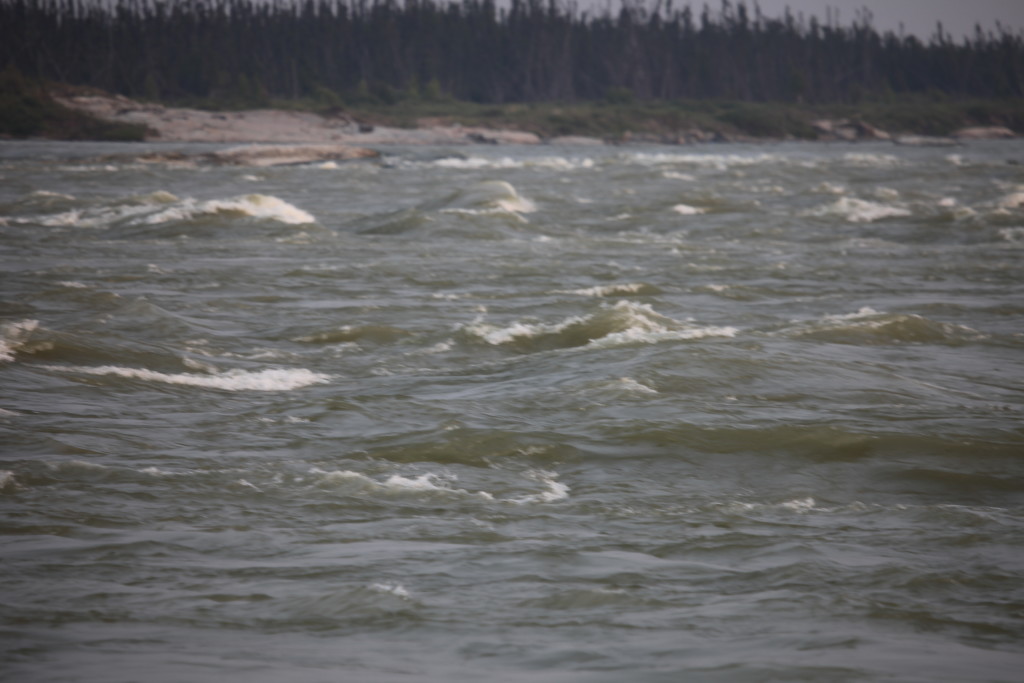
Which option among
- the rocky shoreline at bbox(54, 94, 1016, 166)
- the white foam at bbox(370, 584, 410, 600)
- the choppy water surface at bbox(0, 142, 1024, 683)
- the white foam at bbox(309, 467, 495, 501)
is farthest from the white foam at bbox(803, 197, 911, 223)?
the rocky shoreline at bbox(54, 94, 1016, 166)

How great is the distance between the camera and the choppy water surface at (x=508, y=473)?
12.4 feet

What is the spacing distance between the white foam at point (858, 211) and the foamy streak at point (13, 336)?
54.1ft

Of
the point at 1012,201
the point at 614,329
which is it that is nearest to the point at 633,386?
the point at 614,329

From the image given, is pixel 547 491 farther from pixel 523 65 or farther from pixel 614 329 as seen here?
pixel 523 65

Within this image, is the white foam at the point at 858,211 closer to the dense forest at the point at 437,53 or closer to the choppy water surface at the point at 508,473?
the choppy water surface at the point at 508,473

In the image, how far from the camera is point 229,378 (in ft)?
27.1

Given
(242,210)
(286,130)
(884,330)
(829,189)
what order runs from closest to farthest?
1. (884,330)
2. (242,210)
3. (829,189)
4. (286,130)

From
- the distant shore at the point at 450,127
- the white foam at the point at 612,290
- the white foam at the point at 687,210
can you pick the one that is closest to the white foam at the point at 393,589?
the white foam at the point at 612,290

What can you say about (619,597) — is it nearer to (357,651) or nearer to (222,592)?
(357,651)

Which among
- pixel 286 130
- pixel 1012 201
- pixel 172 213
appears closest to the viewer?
pixel 172 213

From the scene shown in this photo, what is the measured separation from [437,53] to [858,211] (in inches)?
4817

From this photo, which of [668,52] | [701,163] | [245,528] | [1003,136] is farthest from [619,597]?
[668,52]

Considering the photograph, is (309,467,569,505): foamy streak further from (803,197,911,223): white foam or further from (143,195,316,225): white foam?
(803,197,911,223): white foam

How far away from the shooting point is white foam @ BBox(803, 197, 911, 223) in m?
22.8
